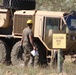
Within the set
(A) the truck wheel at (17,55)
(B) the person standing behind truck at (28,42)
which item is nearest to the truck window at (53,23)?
(B) the person standing behind truck at (28,42)

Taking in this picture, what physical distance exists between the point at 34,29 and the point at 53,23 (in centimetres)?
78

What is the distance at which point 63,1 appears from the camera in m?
27.9

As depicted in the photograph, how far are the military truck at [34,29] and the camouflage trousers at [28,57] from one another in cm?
32

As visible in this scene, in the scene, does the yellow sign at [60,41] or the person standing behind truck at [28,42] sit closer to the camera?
the yellow sign at [60,41]

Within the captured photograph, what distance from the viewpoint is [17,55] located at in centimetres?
1652

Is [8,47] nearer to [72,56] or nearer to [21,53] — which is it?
[21,53]

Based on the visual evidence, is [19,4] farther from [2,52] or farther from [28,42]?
[28,42]

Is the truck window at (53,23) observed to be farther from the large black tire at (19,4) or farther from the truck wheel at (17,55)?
the large black tire at (19,4)

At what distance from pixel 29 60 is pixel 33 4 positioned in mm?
3052

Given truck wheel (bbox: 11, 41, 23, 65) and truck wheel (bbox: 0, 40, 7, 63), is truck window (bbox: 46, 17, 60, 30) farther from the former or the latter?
truck wheel (bbox: 0, 40, 7, 63)

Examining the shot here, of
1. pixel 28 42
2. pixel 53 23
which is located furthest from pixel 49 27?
pixel 28 42

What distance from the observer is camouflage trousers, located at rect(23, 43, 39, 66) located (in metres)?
15.3

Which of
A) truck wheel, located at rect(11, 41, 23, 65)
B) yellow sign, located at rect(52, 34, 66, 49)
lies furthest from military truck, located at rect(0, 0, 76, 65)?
yellow sign, located at rect(52, 34, 66, 49)

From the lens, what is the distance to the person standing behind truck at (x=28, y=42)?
15.0 metres
